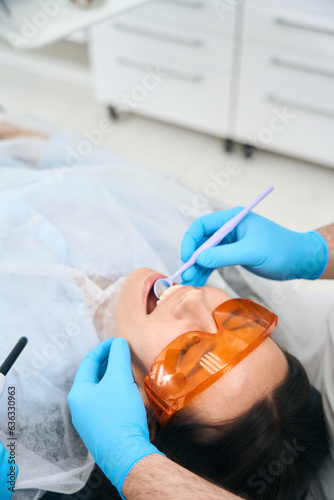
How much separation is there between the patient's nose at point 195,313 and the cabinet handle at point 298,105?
1.42 meters

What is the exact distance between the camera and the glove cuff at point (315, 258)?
1.18 meters

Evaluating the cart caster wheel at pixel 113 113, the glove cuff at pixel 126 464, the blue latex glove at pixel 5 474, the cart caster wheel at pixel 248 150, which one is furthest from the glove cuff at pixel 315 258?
the cart caster wheel at pixel 113 113

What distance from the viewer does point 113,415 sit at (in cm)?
87

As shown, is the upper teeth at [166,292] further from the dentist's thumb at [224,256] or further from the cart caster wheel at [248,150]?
the cart caster wheel at [248,150]

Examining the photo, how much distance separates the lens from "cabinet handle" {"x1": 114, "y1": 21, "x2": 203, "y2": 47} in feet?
7.08

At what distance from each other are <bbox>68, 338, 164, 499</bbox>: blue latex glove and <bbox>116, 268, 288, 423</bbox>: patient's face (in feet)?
0.21

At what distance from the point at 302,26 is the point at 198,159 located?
0.84 meters

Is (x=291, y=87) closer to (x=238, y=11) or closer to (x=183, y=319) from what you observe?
(x=238, y=11)

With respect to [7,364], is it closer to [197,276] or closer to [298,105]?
[197,276]

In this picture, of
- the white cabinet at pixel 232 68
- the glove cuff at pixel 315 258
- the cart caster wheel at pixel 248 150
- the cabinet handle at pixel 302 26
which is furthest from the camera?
the cart caster wheel at pixel 248 150

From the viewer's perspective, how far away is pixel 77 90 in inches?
117

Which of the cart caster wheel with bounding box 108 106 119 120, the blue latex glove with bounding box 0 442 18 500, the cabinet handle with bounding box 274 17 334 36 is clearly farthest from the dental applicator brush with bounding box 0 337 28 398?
the cart caster wheel with bounding box 108 106 119 120

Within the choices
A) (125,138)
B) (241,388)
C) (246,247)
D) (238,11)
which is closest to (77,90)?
(125,138)

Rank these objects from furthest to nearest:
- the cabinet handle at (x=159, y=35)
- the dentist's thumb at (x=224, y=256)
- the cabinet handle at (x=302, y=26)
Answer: the cabinet handle at (x=159, y=35)
the cabinet handle at (x=302, y=26)
the dentist's thumb at (x=224, y=256)
